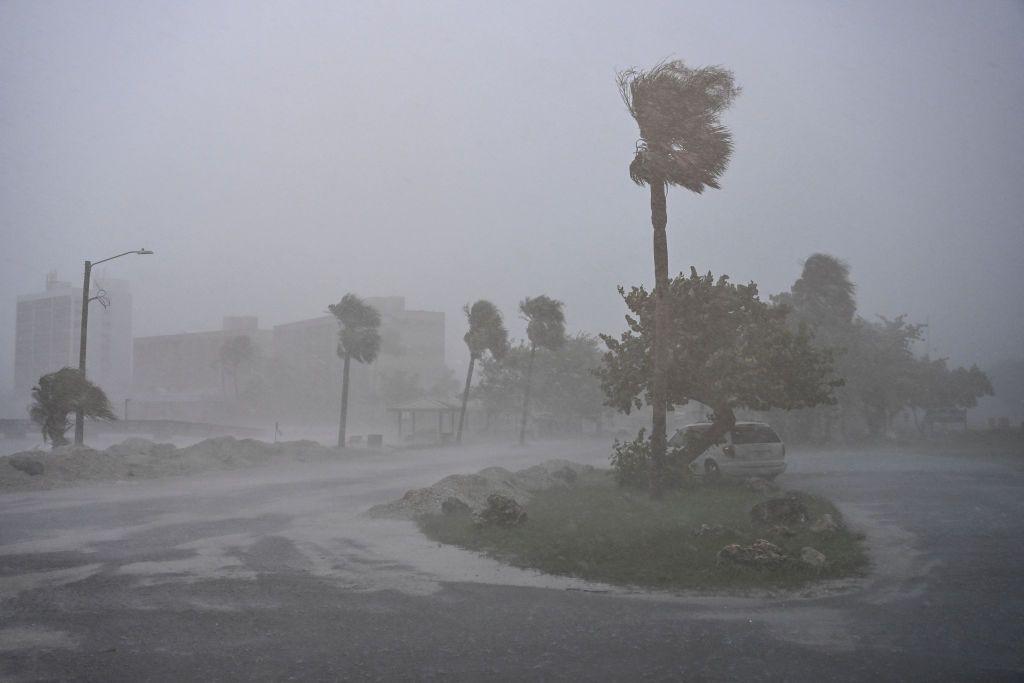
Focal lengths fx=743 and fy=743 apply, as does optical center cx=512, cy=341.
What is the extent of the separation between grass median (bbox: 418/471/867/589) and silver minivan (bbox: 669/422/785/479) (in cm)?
338

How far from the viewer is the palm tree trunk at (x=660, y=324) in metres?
17.4

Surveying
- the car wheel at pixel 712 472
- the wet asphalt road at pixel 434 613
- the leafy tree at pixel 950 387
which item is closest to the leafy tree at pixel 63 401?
the wet asphalt road at pixel 434 613

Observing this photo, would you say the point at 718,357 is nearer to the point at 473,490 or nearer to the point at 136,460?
the point at 473,490

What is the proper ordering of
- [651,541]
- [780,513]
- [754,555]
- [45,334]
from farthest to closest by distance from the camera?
[45,334], [780,513], [651,541], [754,555]

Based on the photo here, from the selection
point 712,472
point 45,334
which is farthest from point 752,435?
point 45,334

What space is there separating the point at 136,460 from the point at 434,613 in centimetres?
2407

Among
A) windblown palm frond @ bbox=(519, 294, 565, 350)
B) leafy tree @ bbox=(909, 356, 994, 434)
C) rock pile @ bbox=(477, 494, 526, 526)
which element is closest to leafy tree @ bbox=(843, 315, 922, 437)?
leafy tree @ bbox=(909, 356, 994, 434)

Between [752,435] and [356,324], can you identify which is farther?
[356,324]

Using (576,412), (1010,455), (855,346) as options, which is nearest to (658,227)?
(1010,455)

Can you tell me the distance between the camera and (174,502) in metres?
18.9

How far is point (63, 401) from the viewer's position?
95.9 ft

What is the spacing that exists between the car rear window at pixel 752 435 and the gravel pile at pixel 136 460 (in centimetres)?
1968

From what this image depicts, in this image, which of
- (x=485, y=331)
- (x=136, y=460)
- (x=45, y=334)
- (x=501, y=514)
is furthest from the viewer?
(x=45, y=334)

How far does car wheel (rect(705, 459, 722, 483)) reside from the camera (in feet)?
67.1
